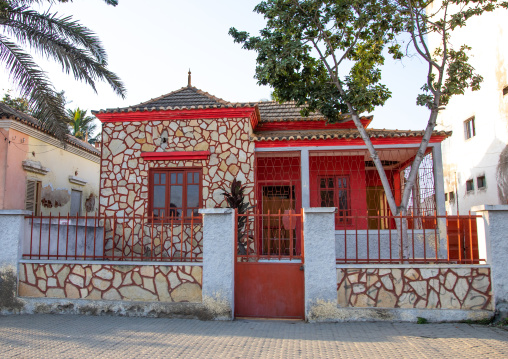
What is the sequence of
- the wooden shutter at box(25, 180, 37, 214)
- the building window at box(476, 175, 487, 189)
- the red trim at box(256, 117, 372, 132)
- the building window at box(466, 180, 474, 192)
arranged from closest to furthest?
1. the red trim at box(256, 117, 372, 132)
2. the wooden shutter at box(25, 180, 37, 214)
3. the building window at box(476, 175, 487, 189)
4. the building window at box(466, 180, 474, 192)

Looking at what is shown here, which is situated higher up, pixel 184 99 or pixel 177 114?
pixel 184 99

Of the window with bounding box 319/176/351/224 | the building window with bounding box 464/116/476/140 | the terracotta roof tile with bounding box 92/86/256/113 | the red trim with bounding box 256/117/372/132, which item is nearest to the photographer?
the terracotta roof tile with bounding box 92/86/256/113

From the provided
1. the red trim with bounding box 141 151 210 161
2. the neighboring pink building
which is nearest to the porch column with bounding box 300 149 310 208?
the red trim with bounding box 141 151 210 161

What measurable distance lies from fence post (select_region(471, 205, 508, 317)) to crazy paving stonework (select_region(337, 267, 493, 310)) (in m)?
0.11

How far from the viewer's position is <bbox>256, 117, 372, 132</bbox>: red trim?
12188mm

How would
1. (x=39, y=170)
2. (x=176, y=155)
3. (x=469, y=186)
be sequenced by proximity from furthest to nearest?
(x=469, y=186) < (x=39, y=170) < (x=176, y=155)

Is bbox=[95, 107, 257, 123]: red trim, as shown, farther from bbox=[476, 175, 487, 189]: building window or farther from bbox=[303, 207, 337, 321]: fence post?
bbox=[476, 175, 487, 189]: building window

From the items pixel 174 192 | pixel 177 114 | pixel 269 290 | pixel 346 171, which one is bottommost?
pixel 269 290

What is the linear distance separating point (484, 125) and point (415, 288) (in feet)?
39.4

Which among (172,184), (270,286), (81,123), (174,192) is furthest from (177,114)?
(81,123)

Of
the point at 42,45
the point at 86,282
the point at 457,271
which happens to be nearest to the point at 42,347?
the point at 86,282

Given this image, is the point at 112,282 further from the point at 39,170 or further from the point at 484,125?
the point at 484,125

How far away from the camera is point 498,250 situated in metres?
6.07

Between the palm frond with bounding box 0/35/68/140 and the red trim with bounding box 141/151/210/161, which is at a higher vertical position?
the palm frond with bounding box 0/35/68/140
